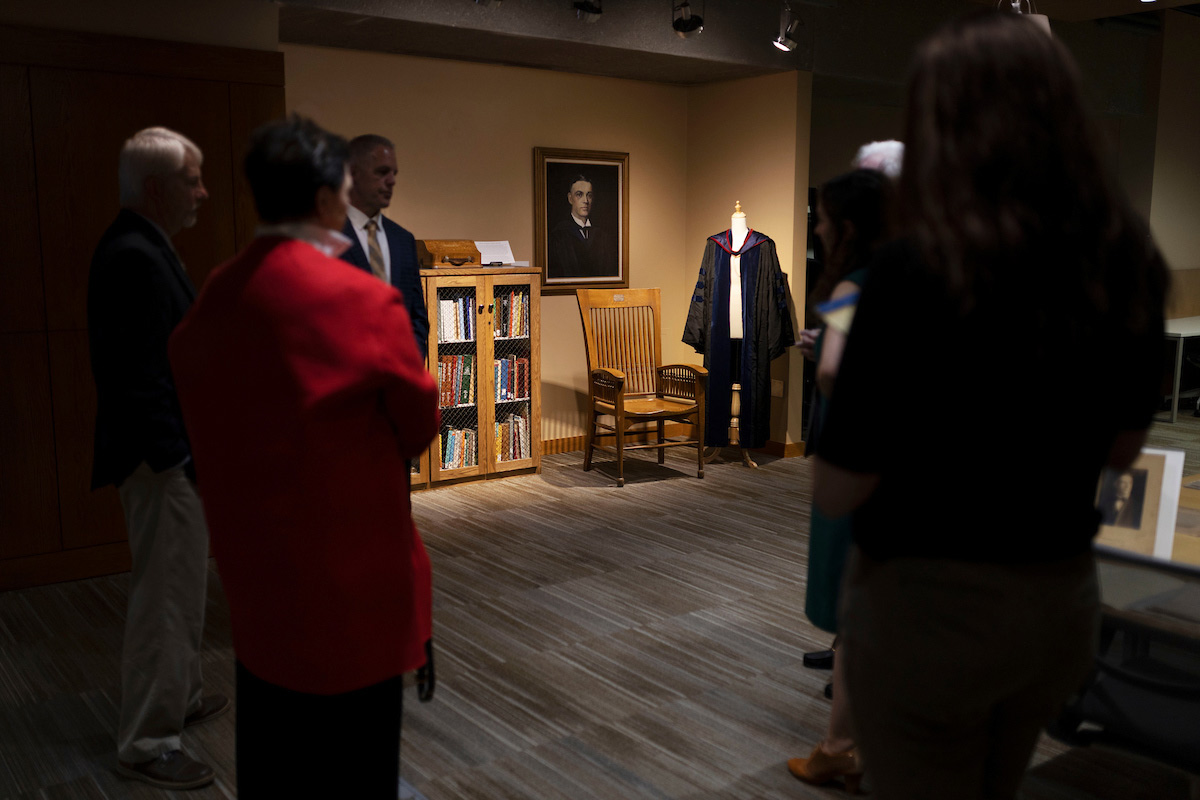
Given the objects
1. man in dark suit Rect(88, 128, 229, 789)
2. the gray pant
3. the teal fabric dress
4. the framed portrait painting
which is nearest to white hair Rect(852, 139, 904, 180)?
the teal fabric dress

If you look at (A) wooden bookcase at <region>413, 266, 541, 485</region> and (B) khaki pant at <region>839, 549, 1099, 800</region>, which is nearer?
(B) khaki pant at <region>839, 549, 1099, 800</region>

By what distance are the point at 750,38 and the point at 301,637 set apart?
551 cm

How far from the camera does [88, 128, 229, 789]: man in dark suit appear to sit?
7.95 ft

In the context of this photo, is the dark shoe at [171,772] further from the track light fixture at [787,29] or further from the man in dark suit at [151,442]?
the track light fixture at [787,29]

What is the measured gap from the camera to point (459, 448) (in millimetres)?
5969

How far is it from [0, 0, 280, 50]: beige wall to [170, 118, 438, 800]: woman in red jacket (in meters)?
3.28

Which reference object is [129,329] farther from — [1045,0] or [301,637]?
[1045,0]

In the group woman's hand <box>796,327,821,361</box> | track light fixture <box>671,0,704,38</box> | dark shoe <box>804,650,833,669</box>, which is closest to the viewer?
woman's hand <box>796,327,821,361</box>

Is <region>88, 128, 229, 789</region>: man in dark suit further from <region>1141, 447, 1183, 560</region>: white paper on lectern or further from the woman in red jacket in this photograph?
<region>1141, 447, 1183, 560</region>: white paper on lectern

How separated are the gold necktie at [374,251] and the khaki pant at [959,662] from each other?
8.14 ft

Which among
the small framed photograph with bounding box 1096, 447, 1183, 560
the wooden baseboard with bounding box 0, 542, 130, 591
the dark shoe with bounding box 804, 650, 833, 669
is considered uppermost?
the small framed photograph with bounding box 1096, 447, 1183, 560

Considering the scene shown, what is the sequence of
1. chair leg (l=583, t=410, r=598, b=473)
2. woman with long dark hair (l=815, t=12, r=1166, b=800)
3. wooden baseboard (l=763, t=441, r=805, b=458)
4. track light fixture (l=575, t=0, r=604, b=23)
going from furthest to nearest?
wooden baseboard (l=763, t=441, r=805, b=458) < chair leg (l=583, t=410, r=598, b=473) < track light fixture (l=575, t=0, r=604, b=23) < woman with long dark hair (l=815, t=12, r=1166, b=800)

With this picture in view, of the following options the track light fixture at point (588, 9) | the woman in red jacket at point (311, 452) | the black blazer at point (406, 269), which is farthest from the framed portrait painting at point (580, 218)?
the woman in red jacket at point (311, 452)

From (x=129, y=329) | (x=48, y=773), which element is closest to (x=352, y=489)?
(x=129, y=329)
